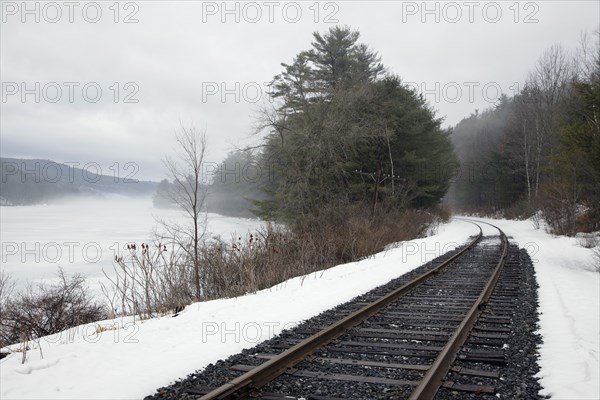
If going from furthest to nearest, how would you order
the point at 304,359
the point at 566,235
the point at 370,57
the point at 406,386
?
1. the point at 370,57
2. the point at 566,235
3. the point at 304,359
4. the point at 406,386

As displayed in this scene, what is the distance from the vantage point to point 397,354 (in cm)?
541

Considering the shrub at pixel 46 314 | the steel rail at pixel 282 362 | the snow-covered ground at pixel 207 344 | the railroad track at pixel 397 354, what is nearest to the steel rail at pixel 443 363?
the railroad track at pixel 397 354

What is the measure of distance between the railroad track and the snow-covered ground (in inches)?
25.2

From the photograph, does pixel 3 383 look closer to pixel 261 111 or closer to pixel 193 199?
pixel 193 199

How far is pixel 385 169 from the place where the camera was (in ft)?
102

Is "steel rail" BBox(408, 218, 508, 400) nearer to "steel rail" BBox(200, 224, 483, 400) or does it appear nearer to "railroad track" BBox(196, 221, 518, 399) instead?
"railroad track" BBox(196, 221, 518, 399)

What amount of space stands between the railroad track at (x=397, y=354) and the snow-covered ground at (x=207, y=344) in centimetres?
64

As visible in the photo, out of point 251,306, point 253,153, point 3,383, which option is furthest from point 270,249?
point 253,153

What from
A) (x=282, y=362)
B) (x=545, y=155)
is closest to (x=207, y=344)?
(x=282, y=362)

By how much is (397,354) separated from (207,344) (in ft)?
8.10

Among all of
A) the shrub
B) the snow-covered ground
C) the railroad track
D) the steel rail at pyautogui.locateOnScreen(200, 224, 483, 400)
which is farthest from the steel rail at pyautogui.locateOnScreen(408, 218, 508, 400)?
the shrub

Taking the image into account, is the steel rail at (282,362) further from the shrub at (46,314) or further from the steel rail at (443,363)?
the shrub at (46,314)

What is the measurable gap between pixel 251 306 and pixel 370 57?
3359 centimetres

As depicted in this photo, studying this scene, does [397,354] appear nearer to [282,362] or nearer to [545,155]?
[282,362]
